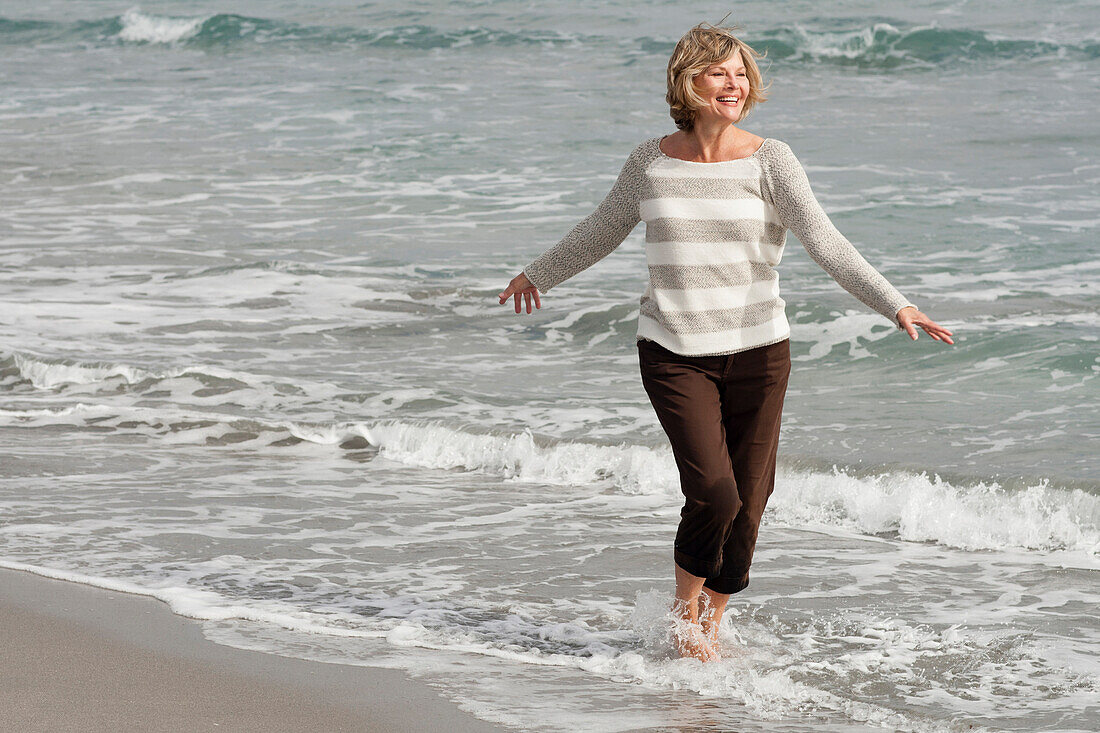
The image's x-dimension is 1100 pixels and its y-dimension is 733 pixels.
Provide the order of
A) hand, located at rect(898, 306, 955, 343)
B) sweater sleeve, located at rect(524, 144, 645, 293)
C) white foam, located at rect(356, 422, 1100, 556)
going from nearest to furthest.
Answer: hand, located at rect(898, 306, 955, 343), sweater sleeve, located at rect(524, 144, 645, 293), white foam, located at rect(356, 422, 1100, 556)

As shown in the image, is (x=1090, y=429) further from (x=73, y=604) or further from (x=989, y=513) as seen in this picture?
(x=73, y=604)

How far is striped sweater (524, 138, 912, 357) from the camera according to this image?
3.73 metres

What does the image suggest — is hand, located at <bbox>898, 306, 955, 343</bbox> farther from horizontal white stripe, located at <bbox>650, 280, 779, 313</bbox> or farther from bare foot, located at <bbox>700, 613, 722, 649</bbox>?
bare foot, located at <bbox>700, 613, 722, 649</bbox>

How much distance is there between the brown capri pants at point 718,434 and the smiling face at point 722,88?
695mm

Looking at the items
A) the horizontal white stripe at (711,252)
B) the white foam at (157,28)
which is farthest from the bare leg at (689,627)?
the white foam at (157,28)

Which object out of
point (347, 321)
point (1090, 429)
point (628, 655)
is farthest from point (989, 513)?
point (347, 321)

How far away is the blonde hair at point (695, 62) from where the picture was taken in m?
3.67

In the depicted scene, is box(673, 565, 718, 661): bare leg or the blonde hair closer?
the blonde hair

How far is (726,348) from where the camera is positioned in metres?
3.82

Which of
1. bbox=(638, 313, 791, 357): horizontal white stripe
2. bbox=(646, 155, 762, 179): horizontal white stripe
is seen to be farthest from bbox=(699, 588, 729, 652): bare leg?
bbox=(646, 155, 762, 179): horizontal white stripe

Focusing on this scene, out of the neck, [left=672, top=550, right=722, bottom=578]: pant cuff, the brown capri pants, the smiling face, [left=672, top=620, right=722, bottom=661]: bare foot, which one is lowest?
[left=672, top=620, right=722, bottom=661]: bare foot

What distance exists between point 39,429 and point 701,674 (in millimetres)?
5058

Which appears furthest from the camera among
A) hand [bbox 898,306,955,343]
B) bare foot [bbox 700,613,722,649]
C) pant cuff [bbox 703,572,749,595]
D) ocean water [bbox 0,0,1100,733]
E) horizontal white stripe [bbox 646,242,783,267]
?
ocean water [bbox 0,0,1100,733]

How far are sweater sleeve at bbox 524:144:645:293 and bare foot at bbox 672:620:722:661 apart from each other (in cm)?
115
